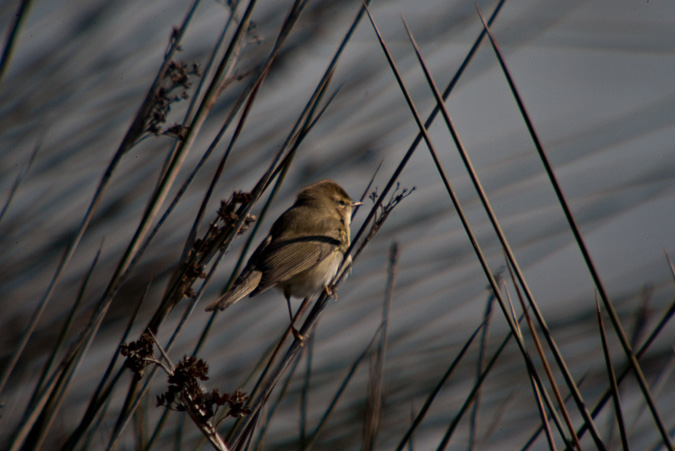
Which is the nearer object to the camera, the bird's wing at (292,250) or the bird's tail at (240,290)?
the bird's tail at (240,290)

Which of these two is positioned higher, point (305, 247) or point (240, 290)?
point (305, 247)

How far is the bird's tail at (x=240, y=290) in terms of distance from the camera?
5.73ft

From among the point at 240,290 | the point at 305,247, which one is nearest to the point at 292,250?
the point at 305,247

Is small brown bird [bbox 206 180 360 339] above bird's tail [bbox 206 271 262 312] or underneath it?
above

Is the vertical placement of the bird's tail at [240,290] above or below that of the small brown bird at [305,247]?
below

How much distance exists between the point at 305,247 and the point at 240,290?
723 mm

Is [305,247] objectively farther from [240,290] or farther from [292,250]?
[240,290]

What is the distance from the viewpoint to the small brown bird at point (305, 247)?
250cm

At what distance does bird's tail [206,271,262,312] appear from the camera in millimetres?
1748

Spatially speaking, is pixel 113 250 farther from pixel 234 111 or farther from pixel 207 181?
pixel 234 111

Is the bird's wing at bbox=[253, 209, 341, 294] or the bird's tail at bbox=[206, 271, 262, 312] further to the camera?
the bird's wing at bbox=[253, 209, 341, 294]

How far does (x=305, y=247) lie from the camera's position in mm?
2828

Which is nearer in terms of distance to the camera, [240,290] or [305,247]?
[240,290]

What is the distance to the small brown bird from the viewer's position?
2.50m
